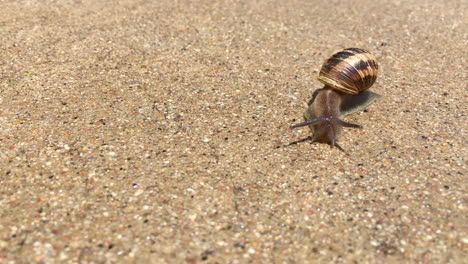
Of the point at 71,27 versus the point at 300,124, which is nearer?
the point at 300,124

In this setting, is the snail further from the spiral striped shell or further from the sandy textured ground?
the sandy textured ground

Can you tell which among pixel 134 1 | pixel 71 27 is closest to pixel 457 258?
pixel 71 27

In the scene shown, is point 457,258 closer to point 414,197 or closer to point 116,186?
point 414,197

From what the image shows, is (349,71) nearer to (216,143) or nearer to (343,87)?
(343,87)

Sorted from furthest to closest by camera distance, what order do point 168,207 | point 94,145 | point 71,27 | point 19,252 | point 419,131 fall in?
point 71,27 → point 419,131 → point 94,145 → point 168,207 → point 19,252

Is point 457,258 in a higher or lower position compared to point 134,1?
lower

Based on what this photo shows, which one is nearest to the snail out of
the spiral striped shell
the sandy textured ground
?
the spiral striped shell

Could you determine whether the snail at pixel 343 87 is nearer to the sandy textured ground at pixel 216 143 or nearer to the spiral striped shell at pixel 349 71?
the spiral striped shell at pixel 349 71

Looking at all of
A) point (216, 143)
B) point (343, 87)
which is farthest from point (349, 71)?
point (216, 143)
